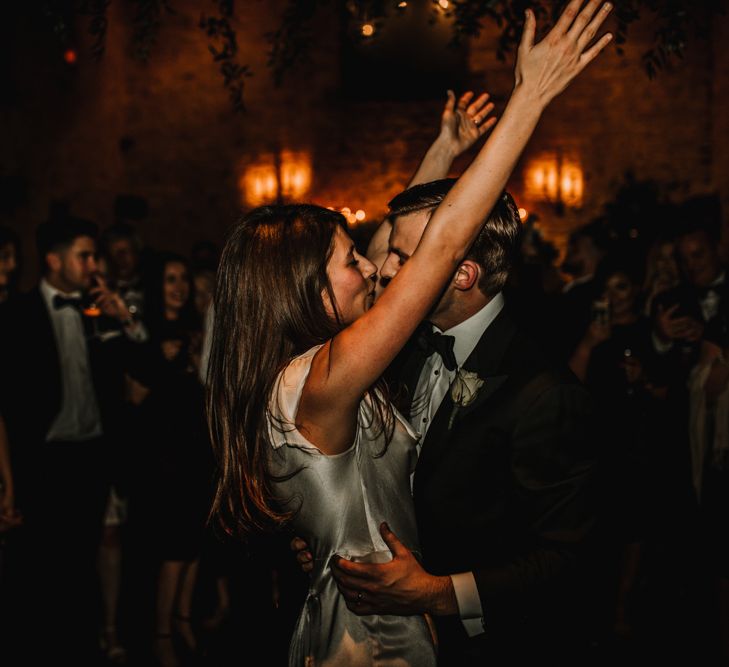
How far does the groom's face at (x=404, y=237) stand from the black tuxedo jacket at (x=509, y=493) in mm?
296

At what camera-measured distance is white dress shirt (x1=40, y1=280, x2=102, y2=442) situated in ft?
13.0

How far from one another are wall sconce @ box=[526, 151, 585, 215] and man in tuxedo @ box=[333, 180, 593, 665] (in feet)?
29.8

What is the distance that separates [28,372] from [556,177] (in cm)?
833

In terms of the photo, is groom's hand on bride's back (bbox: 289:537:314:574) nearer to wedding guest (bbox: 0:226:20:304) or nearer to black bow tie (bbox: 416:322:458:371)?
black bow tie (bbox: 416:322:458:371)

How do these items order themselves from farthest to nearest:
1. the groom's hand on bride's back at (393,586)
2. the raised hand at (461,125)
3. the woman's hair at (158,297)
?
the woman's hair at (158,297) → the raised hand at (461,125) → the groom's hand on bride's back at (393,586)

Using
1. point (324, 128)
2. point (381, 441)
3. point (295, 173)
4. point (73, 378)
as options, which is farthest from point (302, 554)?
point (324, 128)

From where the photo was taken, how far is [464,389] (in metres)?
1.84

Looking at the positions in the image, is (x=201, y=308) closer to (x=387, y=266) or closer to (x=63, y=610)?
(x=63, y=610)

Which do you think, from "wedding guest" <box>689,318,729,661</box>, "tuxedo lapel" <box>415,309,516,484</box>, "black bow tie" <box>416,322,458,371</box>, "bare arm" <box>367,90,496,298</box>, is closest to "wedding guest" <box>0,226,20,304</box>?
"bare arm" <box>367,90,496,298</box>

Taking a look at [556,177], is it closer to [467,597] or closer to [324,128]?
[324,128]

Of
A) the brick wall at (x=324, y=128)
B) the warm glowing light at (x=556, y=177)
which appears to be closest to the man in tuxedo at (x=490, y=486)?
the brick wall at (x=324, y=128)

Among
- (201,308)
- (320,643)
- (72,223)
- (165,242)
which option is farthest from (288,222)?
(165,242)

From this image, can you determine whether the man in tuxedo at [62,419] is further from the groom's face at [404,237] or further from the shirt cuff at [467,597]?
the shirt cuff at [467,597]

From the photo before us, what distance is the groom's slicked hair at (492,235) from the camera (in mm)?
1902
